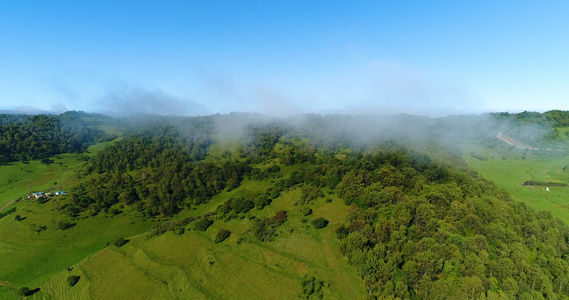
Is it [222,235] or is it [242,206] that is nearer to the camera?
[222,235]

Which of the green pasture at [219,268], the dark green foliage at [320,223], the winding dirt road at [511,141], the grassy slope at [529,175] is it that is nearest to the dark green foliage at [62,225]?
the green pasture at [219,268]

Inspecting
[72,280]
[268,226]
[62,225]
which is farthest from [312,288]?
[62,225]

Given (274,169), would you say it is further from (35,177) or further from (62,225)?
(35,177)

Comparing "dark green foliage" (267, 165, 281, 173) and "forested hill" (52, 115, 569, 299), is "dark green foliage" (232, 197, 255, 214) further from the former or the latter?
"dark green foliage" (267, 165, 281, 173)

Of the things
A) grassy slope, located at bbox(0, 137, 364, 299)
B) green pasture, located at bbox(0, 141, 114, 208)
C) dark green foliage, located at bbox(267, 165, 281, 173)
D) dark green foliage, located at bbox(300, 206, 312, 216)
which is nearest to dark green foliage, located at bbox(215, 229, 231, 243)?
grassy slope, located at bbox(0, 137, 364, 299)

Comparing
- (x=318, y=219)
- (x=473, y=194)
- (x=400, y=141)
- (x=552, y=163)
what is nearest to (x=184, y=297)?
(x=318, y=219)

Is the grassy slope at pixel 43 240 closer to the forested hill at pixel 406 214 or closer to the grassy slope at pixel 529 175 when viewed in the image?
the forested hill at pixel 406 214

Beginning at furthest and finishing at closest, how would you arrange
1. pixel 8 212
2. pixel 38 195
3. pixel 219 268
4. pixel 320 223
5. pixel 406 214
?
pixel 38 195 < pixel 8 212 < pixel 320 223 < pixel 219 268 < pixel 406 214

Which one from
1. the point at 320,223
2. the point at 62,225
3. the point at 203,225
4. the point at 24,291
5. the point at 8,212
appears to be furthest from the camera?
the point at 8,212
